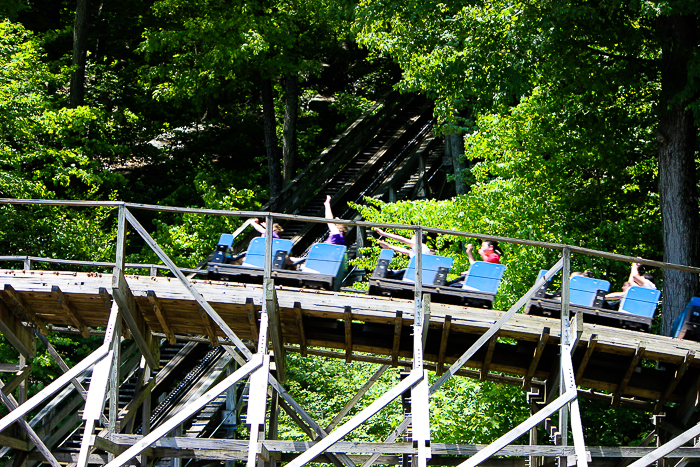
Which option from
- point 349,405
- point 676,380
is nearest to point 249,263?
point 349,405

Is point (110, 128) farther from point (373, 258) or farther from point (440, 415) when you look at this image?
point (440, 415)

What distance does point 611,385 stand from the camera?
35.5 feet

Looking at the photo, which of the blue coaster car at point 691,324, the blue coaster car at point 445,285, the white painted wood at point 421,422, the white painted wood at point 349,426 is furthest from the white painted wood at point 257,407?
the blue coaster car at point 691,324

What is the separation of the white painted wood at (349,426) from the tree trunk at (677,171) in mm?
5180

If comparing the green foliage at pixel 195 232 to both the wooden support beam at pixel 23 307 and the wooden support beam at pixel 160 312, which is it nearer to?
the wooden support beam at pixel 23 307

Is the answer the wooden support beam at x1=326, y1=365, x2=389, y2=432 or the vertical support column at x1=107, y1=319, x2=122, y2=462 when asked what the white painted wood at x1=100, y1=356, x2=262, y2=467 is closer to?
the vertical support column at x1=107, y1=319, x2=122, y2=462

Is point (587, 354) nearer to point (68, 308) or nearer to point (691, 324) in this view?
point (691, 324)

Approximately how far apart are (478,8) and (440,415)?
7433 mm

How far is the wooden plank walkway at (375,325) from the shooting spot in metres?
9.76

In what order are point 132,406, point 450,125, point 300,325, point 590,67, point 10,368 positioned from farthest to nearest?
point 450,125, point 10,368, point 590,67, point 132,406, point 300,325

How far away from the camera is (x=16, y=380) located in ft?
39.5

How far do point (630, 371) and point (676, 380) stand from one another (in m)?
0.68

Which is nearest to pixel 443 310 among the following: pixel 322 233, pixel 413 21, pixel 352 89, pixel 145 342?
pixel 145 342

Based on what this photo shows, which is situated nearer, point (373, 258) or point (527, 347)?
point (527, 347)
